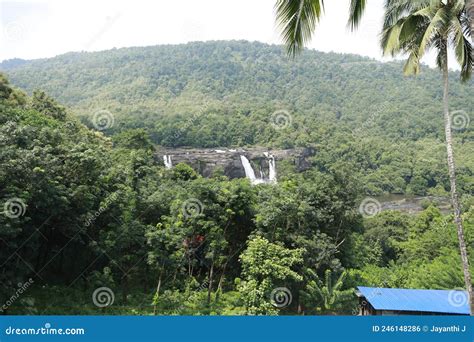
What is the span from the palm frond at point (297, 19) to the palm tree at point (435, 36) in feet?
8.48

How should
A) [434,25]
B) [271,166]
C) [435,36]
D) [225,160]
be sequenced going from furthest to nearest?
[271,166]
[225,160]
[435,36]
[434,25]

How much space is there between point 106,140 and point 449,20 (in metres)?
28.2

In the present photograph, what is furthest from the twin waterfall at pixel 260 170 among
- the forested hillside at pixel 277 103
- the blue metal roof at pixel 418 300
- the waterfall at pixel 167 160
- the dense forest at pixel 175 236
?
the blue metal roof at pixel 418 300

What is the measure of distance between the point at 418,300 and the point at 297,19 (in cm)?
1087

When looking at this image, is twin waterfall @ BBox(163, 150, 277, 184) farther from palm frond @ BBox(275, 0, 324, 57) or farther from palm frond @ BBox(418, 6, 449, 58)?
palm frond @ BBox(275, 0, 324, 57)

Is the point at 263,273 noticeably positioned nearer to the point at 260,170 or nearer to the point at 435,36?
the point at 435,36

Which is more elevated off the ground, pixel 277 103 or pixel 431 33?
pixel 277 103

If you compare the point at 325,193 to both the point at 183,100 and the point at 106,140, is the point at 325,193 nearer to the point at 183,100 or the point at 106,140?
the point at 106,140

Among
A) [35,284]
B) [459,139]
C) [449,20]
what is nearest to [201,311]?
[35,284]

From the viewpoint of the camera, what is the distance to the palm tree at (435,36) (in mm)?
7348

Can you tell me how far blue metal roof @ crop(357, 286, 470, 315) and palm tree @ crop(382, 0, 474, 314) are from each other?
5900 mm

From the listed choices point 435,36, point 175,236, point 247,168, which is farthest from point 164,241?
point 247,168

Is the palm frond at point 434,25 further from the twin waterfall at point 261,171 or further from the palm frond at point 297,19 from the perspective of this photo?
the twin waterfall at point 261,171

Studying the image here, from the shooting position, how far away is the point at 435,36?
7.87 meters
